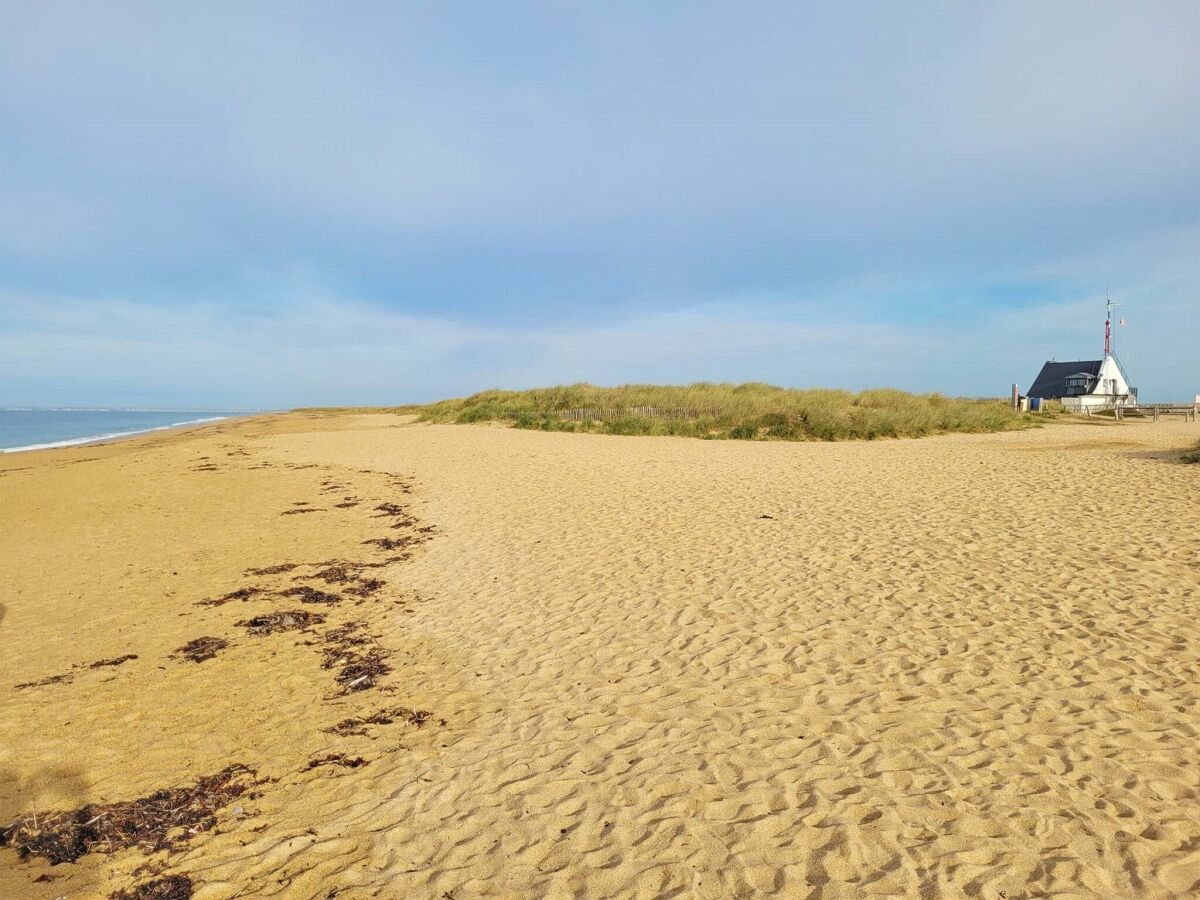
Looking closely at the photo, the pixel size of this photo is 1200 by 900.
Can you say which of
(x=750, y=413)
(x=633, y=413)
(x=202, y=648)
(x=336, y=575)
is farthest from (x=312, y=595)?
(x=633, y=413)

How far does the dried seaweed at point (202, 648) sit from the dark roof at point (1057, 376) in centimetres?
6060

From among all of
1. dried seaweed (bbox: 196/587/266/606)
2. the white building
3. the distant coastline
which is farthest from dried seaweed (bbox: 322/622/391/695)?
the white building

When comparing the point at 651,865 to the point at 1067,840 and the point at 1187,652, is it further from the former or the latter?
the point at 1187,652

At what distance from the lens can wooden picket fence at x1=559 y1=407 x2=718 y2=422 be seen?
31.1 meters

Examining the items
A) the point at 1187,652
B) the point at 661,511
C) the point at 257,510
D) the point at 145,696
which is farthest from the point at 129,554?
the point at 1187,652

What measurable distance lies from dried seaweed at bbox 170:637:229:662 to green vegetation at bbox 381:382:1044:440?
2297 cm

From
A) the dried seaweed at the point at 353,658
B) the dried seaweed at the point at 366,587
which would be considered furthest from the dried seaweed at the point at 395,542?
the dried seaweed at the point at 353,658

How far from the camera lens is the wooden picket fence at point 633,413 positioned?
3111 cm

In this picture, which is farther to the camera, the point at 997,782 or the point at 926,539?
the point at 926,539

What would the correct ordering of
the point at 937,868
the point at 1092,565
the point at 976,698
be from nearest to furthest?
the point at 937,868 → the point at 976,698 → the point at 1092,565

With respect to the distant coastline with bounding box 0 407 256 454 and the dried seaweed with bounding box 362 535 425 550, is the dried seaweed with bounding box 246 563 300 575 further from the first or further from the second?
the distant coastline with bounding box 0 407 256 454

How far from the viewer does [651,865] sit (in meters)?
3.24

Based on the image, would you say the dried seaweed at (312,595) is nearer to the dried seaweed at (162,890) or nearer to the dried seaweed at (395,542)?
the dried seaweed at (395,542)

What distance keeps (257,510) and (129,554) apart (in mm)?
3187
